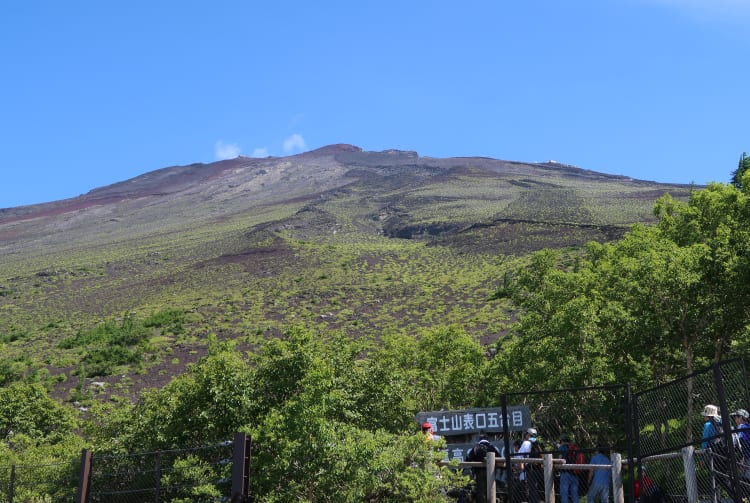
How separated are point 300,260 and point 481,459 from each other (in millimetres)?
69498

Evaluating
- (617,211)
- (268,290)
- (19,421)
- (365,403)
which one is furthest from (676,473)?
(617,211)

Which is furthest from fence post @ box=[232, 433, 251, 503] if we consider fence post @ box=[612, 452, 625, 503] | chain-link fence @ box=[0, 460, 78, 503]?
chain-link fence @ box=[0, 460, 78, 503]

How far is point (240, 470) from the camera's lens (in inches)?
367

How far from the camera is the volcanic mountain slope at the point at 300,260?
57938 millimetres

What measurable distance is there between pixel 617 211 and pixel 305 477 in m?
85.0

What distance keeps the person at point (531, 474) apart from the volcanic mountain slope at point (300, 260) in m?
33.9

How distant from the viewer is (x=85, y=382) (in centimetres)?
4950

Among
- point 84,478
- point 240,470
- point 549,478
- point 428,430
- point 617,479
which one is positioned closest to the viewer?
point 240,470

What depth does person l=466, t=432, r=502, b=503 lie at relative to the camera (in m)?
12.6

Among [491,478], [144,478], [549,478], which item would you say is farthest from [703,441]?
[144,478]

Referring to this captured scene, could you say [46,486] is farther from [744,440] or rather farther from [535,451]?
[744,440]

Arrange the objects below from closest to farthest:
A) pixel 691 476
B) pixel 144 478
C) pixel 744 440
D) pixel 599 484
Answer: pixel 744 440
pixel 691 476
pixel 599 484
pixel 144 478

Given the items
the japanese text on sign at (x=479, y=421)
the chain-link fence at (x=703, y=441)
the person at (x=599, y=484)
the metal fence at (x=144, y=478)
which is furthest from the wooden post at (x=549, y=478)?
the metal fence at (x=144, y=478)

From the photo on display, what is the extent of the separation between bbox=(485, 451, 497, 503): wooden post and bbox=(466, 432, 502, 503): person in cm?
26
